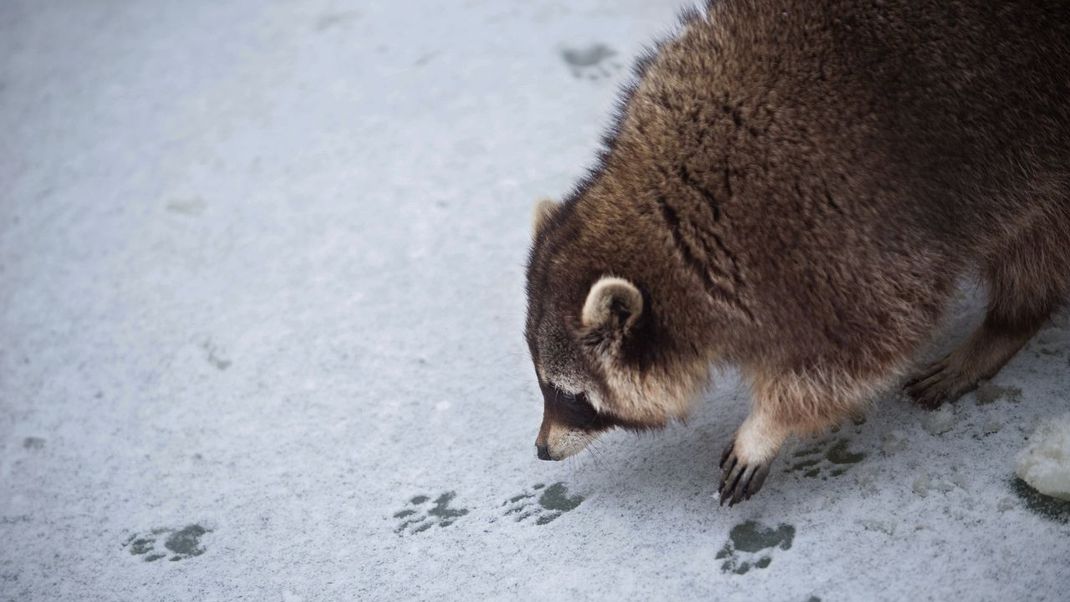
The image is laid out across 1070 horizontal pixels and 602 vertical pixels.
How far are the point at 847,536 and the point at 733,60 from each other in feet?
4.44

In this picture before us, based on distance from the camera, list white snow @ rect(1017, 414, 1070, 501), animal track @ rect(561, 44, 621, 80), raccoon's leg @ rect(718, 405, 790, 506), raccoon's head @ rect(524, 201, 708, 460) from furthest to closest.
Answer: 1. animal track @ rect(561, 44, 621, 80)
2. raccoon's leg @ rect(718, 405, 790, 506)
3. raccoon's head @ rect(524, 201, 708, 460)
4. white snow @ rect(1017, 414, 1070, 501)

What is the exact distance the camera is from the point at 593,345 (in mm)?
2828

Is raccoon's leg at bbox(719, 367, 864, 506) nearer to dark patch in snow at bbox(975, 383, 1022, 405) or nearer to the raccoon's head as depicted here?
the raccoon's head

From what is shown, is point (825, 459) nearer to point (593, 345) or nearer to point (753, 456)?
point (753, 456)

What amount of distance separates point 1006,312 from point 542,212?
1444 millimetres

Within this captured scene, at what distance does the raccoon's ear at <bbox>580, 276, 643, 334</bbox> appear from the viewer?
8.69ft

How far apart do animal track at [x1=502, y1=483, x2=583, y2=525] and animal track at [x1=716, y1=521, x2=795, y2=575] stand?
504mm

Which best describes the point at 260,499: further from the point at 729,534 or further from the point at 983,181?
the point at 983,181

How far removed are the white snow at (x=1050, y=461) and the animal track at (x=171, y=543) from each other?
2.41 m

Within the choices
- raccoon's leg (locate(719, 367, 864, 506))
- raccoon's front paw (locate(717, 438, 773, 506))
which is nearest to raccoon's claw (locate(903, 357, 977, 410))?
raccoon's leg (locate(719, 367, 864, 506))

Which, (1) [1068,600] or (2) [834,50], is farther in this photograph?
(2) [834,50]

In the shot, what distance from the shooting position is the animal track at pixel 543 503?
120 inches

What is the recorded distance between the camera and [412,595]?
9.39 feet


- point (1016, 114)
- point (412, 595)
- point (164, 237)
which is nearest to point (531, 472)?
point (412, 595)
